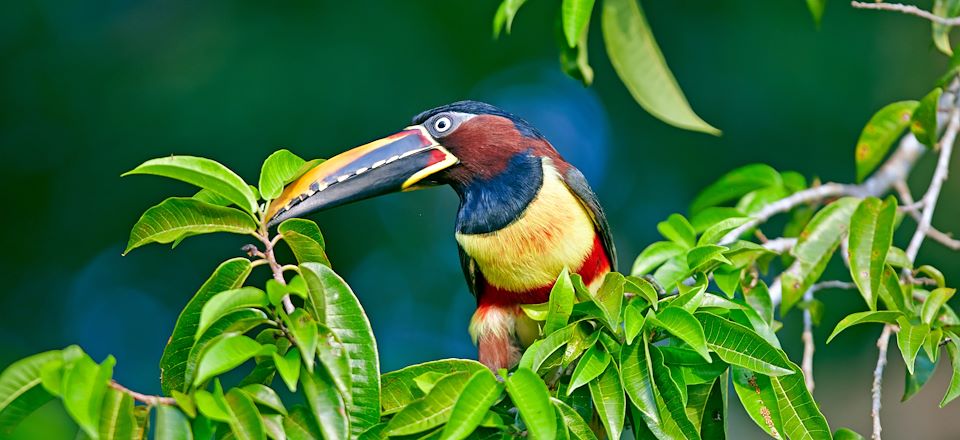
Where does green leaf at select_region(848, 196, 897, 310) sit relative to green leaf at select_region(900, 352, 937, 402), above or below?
above

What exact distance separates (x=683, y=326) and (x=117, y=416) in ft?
3.17

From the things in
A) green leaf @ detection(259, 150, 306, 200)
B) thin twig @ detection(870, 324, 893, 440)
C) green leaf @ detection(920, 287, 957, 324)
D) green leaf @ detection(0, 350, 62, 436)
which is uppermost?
green leaf @ detection(259, 150, 306, 200)

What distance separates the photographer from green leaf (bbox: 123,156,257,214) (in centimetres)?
171

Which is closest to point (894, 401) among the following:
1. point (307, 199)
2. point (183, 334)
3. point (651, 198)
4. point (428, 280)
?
point (651, 198)

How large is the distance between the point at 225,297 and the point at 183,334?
0.23 metres

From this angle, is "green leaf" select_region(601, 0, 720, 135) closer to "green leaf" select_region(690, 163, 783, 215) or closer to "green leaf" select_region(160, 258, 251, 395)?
"green leaf" select_region(690, 163, 783, 215)

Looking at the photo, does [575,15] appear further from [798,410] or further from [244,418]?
[244,418]

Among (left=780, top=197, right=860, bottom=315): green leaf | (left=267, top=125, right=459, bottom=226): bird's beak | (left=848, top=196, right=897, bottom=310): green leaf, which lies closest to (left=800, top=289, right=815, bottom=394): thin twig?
(left=780, top=197, right=860, bottom=315): green leaf

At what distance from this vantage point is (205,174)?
1740mm

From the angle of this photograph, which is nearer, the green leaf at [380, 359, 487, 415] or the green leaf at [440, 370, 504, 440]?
the green leaf at [440, 370, 504, 440]

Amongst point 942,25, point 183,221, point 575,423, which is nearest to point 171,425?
point 183,221

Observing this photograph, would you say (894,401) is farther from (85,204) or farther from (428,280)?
(85,204)

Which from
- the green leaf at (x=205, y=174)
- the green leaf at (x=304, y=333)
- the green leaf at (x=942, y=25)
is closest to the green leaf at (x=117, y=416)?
the green leaf at (x=304, y=333)

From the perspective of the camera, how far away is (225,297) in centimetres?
156
